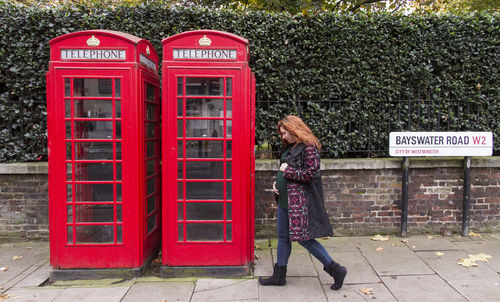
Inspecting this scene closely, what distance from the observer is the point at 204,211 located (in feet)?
11.8

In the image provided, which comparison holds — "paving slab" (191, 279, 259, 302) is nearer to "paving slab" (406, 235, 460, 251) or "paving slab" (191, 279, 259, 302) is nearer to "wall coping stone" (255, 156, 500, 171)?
"wall coping stone" (255, 156, 500, 171)

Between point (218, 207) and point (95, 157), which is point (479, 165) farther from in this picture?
point (95, 157)

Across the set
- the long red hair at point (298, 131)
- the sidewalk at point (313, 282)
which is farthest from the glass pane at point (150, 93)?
the sidewalk at point (313, 282)

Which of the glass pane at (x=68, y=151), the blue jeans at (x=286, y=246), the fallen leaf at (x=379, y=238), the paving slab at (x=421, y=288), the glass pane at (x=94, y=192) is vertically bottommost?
the paving slab at (x=421, y=288)

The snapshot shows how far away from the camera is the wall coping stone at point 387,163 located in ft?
15.4

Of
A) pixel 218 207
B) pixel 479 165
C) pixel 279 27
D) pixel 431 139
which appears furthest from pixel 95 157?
pixel 479 165

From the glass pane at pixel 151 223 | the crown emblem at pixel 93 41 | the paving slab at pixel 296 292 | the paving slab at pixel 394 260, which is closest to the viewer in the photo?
the paving slab at pixel 296 292

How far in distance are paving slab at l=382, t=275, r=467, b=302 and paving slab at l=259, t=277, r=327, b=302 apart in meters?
0.77

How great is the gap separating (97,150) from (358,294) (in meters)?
3.19

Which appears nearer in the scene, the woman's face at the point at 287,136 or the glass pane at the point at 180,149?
the woman's face at the point at 287,136

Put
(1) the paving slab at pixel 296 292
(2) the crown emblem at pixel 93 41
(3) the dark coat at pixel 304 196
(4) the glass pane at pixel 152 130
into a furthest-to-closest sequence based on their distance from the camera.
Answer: (4) the glass pane at pixel 152 130
(2) the crown emblem at pixel 93 41
(1) the paving slab at pixel 296 292
(3) the dark coat at pixel 304 196

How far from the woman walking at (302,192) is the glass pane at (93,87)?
1928mm

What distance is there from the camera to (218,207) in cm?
359

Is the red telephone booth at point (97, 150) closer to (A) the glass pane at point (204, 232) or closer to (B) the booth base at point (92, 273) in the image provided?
(B) the booth base at point (92, 273)
